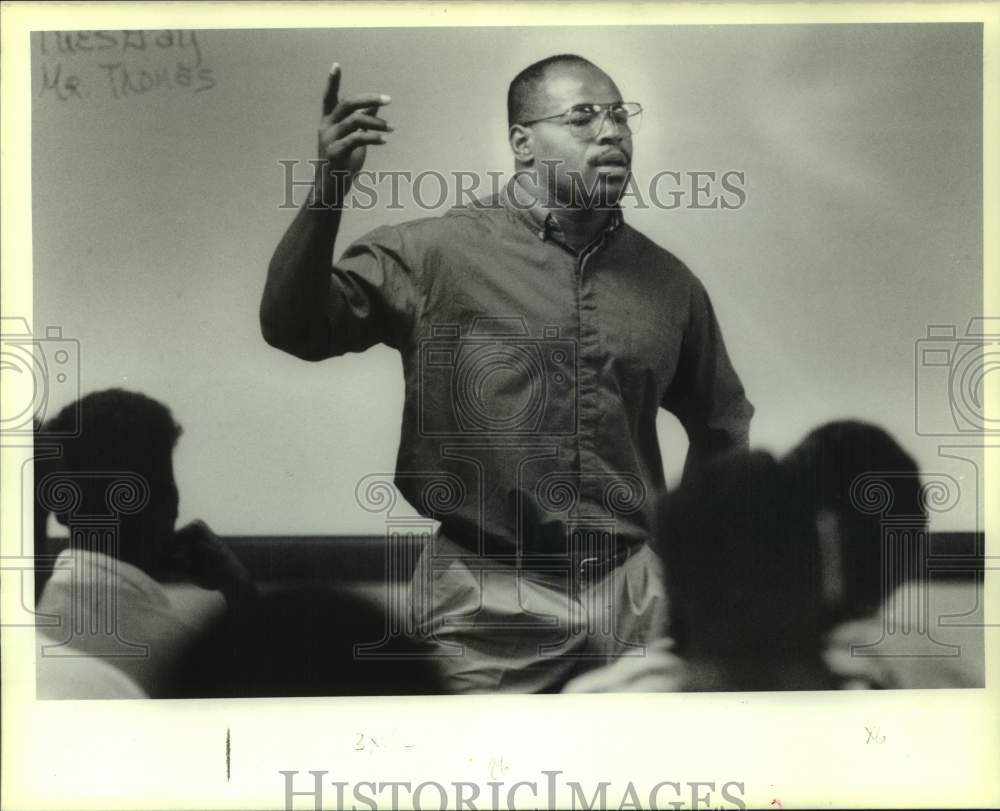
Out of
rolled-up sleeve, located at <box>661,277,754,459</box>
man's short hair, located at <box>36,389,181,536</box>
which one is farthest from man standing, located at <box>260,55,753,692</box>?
man's short hair, located at <box>36,389,181,536</box>

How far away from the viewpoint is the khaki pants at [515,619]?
387 centimetres

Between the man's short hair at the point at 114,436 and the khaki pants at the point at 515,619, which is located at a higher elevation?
the man's short hair at the point at 114,436

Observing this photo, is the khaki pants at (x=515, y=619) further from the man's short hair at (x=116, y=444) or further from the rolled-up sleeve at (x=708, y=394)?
the man's short hair at (x=116, y=444)

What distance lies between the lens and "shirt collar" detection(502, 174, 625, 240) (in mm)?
3898

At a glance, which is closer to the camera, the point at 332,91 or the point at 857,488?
the point at 332,91

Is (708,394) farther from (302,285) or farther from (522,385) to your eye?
(302,285)

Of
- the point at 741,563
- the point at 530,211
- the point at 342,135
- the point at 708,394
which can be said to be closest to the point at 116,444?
Answer: the point at 342,135

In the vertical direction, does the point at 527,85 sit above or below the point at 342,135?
above

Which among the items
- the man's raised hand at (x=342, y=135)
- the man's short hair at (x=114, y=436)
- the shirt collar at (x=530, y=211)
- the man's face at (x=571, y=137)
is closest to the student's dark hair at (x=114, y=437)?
the man's short hair at (x=114, y=436)

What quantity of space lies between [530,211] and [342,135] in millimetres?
574

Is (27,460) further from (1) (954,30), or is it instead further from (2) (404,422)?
(1) (954,30)

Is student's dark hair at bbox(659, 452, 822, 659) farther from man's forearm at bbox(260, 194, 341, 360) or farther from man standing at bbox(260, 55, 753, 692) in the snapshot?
man's forearm at bbox(260, 194, 341, 360)

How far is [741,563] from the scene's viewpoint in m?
3.92

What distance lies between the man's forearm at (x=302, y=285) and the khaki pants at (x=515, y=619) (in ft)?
2.28
